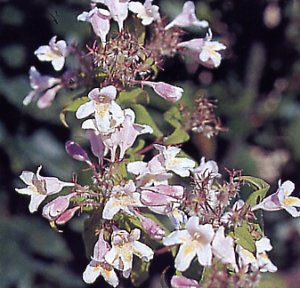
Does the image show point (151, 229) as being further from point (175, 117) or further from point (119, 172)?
point (175, 117)

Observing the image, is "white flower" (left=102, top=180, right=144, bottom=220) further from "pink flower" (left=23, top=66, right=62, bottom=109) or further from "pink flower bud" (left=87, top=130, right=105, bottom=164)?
"pink flower" (left=23, top=66, right=62, bottom=109)

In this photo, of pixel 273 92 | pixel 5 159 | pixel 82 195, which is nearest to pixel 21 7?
pixel 5 159

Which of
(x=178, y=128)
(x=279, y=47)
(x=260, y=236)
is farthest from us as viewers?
(x=279, y=47)

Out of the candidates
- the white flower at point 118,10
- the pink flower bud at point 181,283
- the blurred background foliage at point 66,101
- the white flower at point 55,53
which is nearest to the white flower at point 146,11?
the white flower at point 118,10

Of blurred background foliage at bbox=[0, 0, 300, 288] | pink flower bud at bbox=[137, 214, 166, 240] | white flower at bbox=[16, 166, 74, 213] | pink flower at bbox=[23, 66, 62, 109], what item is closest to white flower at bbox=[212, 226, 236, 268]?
pink flower bud at bbox=[137, 214, 166, 240]

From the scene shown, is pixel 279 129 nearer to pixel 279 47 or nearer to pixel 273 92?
pixel 273 92

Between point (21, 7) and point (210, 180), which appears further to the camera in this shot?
point (21, 7)

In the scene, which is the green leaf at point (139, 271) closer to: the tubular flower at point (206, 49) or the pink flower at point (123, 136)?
the pink flower at point (123, 136)
